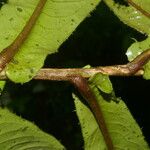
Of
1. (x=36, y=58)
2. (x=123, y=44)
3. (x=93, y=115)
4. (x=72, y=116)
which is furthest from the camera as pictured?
(x=72, y=116)

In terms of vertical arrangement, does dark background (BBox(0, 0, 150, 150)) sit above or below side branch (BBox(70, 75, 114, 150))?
below

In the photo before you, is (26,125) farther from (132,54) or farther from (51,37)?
(132,54)

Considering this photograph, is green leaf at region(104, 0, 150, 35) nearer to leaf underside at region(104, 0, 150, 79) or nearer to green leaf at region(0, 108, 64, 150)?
leaf underside at region(104, 0, 150, 79)

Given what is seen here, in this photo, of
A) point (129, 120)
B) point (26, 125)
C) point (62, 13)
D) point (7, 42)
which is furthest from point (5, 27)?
point (129, 120)

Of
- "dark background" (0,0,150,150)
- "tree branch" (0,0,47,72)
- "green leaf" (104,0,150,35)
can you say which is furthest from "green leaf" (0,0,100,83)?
"dark background" (0,0,150,150)

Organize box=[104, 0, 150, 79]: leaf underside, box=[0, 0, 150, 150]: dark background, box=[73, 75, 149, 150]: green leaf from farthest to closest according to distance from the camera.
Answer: box=[0, 0, 150, 150]: dark background → box=[104, 0, 150, 79]: leaf underside → box=[73, 75, 149, 150]: green leaf

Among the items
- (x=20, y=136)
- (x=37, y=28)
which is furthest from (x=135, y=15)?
(x=20, y=136)

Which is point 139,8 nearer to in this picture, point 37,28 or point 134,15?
point 134,15
